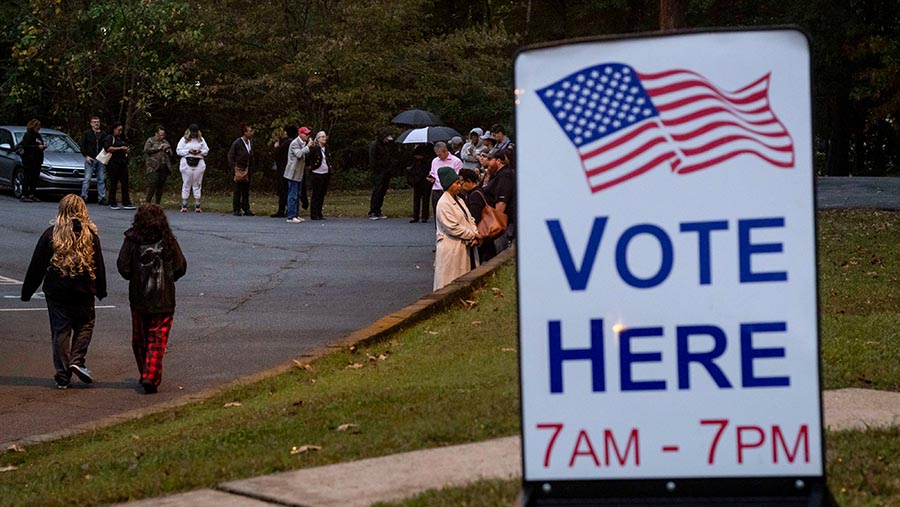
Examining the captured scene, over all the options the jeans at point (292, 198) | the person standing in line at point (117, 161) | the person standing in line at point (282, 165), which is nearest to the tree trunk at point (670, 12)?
the jeans at point (292, 198)

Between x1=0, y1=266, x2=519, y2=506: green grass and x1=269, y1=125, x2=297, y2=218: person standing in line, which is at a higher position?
x1=269, y1=125, x2=297, y2=218: person standing in line

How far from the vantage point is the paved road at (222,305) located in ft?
37.8

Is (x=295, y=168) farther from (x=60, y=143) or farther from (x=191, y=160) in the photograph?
(x=60, y=143)

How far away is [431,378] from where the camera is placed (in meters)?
9.76

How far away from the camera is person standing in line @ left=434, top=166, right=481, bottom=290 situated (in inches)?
580

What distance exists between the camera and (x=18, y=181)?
32.8 meters

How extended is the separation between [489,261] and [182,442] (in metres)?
8.73

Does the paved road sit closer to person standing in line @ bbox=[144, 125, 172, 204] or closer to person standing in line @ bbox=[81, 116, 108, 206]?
person standing in line @ bbox=[144, 125, 172, 204]

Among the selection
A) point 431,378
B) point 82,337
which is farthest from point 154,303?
point 431,378

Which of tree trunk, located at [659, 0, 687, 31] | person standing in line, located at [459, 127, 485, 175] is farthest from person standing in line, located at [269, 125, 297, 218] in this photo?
tree trunk, located at [659, 0, 687, 31]

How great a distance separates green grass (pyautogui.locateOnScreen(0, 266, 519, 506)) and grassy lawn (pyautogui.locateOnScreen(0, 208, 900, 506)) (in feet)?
0.05

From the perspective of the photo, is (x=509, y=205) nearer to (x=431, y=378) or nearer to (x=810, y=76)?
(x=431, y=378)

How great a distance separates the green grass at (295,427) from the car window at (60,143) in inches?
950

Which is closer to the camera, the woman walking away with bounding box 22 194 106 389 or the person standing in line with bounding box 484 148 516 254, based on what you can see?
the woman walking away with bounding box 22 194 106 389
